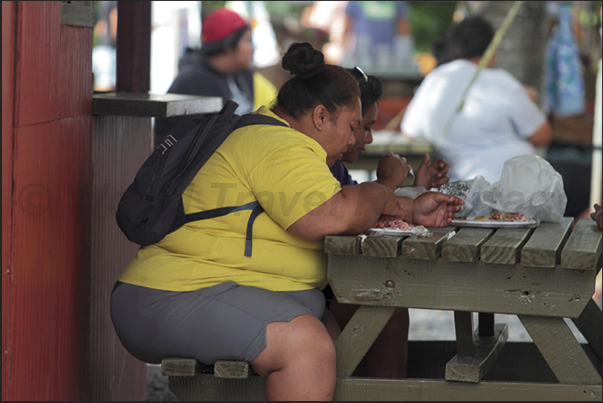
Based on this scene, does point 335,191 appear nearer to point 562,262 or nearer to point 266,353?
point 266,353

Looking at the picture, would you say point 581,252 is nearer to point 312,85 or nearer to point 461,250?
point 461,250

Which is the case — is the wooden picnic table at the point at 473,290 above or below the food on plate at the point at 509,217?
below

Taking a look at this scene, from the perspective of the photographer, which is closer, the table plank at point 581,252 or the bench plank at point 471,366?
the table plank at point 581,252

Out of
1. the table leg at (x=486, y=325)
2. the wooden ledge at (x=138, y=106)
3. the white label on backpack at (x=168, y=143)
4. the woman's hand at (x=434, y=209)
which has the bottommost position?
the table leg at (x=486, y=325)

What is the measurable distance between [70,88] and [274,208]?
0.71 meters

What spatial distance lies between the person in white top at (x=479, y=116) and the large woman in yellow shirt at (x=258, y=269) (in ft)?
10.2

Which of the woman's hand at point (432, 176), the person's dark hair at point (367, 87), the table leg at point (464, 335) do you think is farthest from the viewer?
the woman's hand at point (432, 176)

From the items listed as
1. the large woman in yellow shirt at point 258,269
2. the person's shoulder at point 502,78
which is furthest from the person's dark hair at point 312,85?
the person's shoulder at point 502,78

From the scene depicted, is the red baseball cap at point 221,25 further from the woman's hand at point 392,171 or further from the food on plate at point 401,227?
the food on plate at point 401,227

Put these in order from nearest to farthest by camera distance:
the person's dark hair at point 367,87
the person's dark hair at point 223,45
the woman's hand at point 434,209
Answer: the woman's hand at point 434,209 < the person's dark hair at point 367,87 < the person's dark hair at point 223,45

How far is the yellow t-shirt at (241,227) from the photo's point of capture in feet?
7.16

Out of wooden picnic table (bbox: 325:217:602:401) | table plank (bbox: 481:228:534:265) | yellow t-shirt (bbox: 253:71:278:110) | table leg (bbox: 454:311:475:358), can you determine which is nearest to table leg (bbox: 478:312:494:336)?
table leg (bbox: 454:311:475:358)

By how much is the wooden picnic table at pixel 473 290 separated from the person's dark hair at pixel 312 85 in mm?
465

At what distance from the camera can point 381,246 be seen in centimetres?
215
